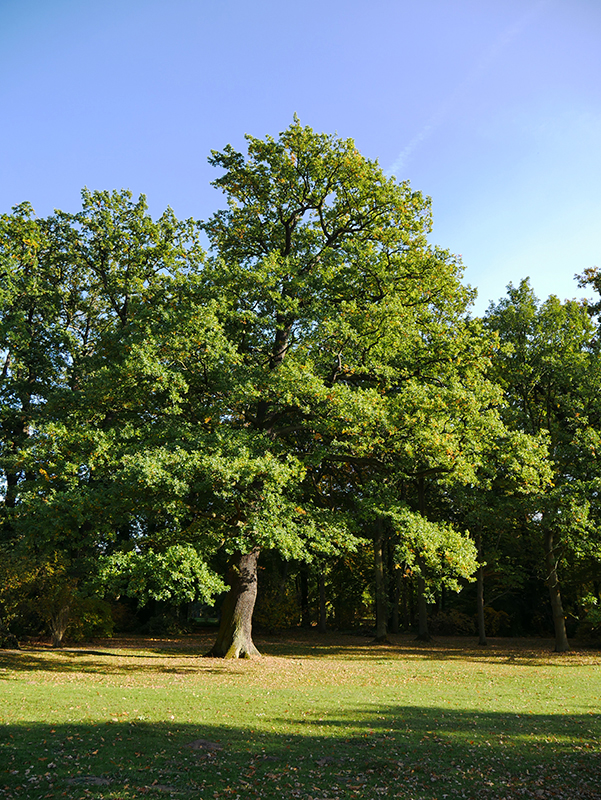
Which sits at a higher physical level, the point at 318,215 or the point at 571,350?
the point at 318,215

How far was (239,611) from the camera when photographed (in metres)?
18.7

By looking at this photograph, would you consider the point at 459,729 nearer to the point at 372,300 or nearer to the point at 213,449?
the point at 213,449

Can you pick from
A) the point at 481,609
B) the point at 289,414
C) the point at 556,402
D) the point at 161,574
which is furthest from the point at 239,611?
the point at 556,402

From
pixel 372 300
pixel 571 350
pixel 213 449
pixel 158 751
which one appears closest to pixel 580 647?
pixel 571 350

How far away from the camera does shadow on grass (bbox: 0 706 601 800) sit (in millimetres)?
6340

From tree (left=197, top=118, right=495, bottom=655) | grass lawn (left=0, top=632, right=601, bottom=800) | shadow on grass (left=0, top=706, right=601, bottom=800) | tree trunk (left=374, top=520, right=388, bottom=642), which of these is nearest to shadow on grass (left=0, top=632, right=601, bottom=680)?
grass lawn (left=0, top=632, right=601, bottom=800)

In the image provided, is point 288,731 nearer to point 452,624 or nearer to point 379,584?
point 379,584

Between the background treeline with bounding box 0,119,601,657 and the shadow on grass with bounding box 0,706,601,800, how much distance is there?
5.15 m

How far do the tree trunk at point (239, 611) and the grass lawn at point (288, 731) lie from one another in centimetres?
88

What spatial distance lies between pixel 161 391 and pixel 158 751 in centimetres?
1009

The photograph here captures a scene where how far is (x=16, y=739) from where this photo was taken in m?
7.84

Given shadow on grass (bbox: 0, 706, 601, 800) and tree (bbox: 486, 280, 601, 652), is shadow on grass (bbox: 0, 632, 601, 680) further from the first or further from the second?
shadow on grass (bbox: 0, 706, 601, 800)

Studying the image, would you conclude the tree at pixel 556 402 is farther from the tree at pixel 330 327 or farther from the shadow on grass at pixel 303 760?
the shadow on grass at pixel 303 760

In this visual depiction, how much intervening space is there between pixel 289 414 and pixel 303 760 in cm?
1213
